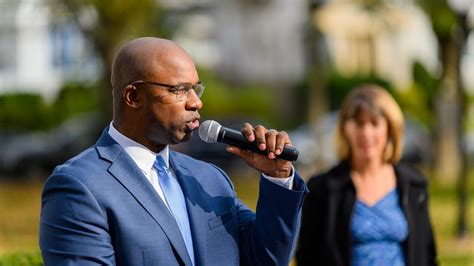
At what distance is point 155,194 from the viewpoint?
309 centimetres

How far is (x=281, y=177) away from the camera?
10.5 feet

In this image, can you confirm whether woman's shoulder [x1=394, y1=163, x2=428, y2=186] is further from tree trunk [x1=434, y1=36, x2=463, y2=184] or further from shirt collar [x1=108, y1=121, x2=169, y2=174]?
tree trunk [x1=434, y1=36, x2=463, y2=184]

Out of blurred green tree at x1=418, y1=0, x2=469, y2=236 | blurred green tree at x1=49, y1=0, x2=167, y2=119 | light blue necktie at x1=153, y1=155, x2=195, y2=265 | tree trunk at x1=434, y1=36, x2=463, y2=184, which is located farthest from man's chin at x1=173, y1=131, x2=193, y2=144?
tree trunk at x1=434, y1=36, x2=463, y2=184

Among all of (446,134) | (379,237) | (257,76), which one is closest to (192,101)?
(379,237)

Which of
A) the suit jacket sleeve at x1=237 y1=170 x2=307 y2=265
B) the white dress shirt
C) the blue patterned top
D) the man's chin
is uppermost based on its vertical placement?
the man's chin

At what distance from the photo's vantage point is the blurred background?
20.2 m

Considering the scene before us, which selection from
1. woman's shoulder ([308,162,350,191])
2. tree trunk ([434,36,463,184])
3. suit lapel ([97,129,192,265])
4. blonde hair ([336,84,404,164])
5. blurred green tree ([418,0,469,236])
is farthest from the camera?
tree trunk ([434,36,463,184])

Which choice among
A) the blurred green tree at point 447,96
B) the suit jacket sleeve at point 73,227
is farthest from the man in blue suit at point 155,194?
the blurred green tree at point 447,96

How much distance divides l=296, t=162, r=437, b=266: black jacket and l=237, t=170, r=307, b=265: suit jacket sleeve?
2.28 meters

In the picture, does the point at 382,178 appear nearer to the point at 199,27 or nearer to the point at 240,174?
the point at 240,174

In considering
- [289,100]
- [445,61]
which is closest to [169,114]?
[445,61]

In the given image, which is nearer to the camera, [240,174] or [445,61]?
[445,61]

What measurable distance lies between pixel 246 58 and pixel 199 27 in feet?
7.06

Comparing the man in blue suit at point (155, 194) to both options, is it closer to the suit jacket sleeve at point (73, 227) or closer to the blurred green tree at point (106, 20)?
the suit jacket sleeve at point (73, 227)
